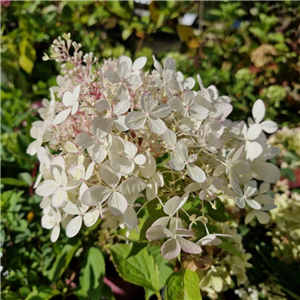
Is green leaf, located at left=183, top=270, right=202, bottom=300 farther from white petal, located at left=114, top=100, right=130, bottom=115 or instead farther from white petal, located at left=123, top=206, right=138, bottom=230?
white petal, located at left=114, top=100, right=130, bottom=115

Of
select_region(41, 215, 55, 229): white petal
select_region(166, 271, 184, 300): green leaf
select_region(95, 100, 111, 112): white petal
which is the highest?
select_region(95, 100, 111, 112): white petal

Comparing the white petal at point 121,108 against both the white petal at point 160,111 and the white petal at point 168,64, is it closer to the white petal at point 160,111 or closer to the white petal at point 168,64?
the white petal at point 160,111

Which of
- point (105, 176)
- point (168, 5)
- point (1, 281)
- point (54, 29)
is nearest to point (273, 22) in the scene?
point (168, 5)

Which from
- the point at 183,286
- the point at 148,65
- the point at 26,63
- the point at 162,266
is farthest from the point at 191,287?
the point at 26,63

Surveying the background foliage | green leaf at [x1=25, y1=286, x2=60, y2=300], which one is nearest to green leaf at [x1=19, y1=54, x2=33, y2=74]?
the background foliage

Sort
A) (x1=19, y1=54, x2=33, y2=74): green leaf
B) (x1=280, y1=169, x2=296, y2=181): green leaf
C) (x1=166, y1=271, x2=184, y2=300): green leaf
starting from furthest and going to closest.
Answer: (x1=19, y1=54, x2=33, y2=74): green leaf < (x1=280, y1=169, x2=296, y2=181): green leaf < (x1=166, y1=271, x2=184, y2=300): green leaf

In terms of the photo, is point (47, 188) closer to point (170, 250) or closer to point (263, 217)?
point (170, 250)

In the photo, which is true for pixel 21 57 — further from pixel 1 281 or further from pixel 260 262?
pixel 260 262
